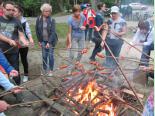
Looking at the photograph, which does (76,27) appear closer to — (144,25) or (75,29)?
(75,29)

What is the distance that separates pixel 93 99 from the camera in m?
4.93

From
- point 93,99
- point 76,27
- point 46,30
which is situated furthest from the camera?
point 76,27

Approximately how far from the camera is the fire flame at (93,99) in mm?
4852

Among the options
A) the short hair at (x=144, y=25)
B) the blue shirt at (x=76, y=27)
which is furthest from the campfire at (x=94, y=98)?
the blue shirt at (x=76, y=27)

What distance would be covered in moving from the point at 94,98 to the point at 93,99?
2 centimetres

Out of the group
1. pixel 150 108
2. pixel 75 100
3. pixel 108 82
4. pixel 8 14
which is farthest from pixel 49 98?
pixel 150 108

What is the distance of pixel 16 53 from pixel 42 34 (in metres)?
1.13

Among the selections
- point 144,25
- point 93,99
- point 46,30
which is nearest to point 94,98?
point 93,99

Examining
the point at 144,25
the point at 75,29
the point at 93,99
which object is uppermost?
the point at 144,25

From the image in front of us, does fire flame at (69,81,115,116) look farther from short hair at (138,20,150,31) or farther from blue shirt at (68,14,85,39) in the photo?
blue shirt at (68,14,85,39)

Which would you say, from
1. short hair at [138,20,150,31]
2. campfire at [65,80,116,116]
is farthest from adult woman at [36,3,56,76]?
campfire at [65,80,116,116]

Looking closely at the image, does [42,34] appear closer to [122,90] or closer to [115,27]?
[115,27]

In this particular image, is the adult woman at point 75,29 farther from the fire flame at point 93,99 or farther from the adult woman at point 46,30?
the fire flame at point 93,99

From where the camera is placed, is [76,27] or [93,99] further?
[76,27]
